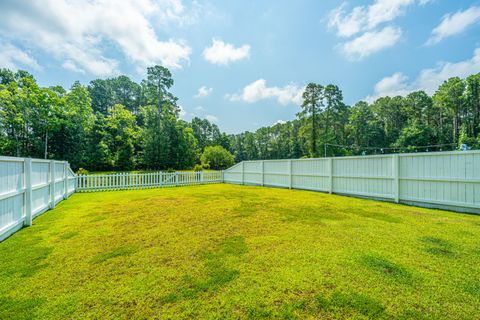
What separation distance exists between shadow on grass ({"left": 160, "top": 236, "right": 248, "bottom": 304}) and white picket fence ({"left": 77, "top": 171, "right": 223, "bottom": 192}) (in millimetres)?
9619

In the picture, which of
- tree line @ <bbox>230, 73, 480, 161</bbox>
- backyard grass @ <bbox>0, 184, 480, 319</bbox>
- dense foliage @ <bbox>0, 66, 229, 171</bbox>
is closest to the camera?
backyard grass @ <bbox>0, 184, 480, 319</bbox>

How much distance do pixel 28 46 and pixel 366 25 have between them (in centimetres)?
2461

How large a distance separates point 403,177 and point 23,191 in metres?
9.95

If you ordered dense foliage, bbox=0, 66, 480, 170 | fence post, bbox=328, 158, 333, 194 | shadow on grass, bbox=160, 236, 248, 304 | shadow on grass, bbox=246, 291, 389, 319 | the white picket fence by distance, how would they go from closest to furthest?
shadow on grass, bbox=246, 291, 389, 319, shadow on grass, bbox=160, 236, 248, 304, fence post, bbox=328, 158, 333, 194, the white picket fence, dense foliage, bbox=0, 66, 480, 170

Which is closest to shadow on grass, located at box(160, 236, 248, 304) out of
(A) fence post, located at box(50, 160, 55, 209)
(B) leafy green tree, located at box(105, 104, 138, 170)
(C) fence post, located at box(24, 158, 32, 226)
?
(C) fence post, located at box(24, 158, 32, 226)

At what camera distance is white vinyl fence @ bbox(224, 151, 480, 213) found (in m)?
5.21

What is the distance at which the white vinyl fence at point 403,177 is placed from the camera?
521 centimetres

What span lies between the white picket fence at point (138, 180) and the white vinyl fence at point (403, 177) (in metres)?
6.15

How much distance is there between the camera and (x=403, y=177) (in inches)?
251

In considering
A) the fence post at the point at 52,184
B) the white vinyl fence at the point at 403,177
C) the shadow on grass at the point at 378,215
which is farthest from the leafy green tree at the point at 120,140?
the shadow on grass at the point at 378,215

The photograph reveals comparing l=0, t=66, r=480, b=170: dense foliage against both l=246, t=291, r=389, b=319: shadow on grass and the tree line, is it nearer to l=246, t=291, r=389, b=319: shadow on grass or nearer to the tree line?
the tree line

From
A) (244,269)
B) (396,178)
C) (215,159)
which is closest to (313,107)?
(215,159)

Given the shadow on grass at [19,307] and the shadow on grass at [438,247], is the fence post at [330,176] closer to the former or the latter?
the shadow on grass at [438,247]

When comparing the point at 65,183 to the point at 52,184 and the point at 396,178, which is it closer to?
the point at 52,184
